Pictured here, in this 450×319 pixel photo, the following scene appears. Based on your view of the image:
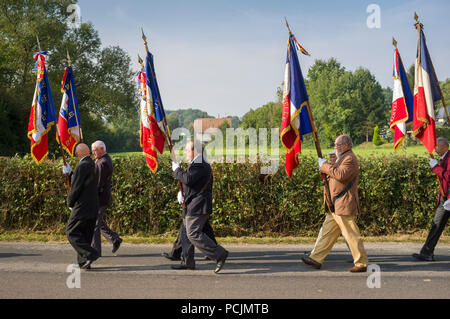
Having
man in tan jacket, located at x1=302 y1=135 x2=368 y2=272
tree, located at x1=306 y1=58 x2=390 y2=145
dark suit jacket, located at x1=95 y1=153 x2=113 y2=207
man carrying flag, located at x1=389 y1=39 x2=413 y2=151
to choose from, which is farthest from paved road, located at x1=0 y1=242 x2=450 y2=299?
tree, located at x1=306 y1=58 x2=390 y2=145

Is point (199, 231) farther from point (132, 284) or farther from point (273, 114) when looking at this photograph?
point (273, 114)

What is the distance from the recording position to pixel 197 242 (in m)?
6.57

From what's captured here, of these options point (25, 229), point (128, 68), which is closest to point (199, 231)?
point (25, 229)

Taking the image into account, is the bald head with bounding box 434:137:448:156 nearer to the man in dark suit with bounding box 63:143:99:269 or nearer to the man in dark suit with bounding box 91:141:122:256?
the man in dark suit with bounding box 91:141:122:256

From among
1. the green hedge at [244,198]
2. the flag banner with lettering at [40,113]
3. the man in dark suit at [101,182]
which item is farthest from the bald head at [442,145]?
the flag banner with lettering at [40,113]

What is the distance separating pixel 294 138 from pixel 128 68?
1678 inches

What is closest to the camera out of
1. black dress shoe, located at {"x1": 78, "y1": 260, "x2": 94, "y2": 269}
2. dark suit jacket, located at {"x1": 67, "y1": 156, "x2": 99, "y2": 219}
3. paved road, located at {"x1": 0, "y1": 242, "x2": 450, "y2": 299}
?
paved road, located at {"x1": 0, "y1": 242, "x2": 450, "y2": 299}

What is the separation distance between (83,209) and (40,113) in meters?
3.19

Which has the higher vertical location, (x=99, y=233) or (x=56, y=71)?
(x=56, y=71)

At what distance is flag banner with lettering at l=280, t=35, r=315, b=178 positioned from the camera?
23.9 feet

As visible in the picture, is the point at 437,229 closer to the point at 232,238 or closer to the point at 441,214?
the point at 441,214

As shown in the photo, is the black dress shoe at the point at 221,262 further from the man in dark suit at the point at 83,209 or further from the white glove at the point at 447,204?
the white glove at the point at 447,204

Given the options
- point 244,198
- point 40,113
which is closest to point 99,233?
point 40,113

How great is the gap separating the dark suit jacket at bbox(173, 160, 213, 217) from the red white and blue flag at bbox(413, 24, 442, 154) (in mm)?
4490
